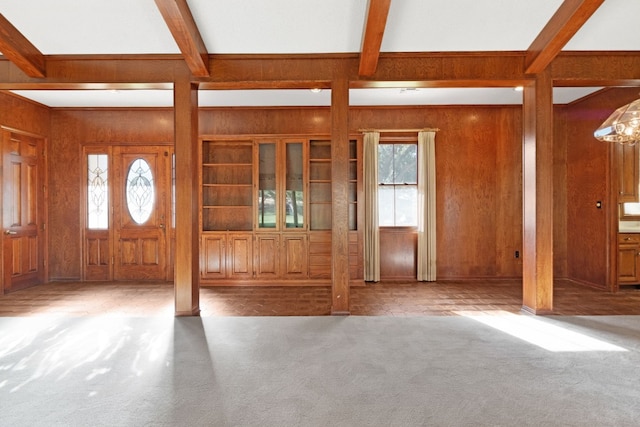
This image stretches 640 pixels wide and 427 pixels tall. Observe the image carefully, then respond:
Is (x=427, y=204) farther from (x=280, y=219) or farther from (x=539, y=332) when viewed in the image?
(x=539, y=332)

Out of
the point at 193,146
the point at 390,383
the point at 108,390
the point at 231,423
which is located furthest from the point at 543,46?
the point at 108,390

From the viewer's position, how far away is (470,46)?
4.13 m

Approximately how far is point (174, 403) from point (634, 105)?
437 cm

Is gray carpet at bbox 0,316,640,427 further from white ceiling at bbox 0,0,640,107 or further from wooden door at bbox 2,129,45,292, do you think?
white ceiling at bbox 0,0,640,107

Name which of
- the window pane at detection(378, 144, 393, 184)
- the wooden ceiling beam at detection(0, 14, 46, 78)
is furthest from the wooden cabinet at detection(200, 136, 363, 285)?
the wooden ceiling beam at detection(0, 14, 46, 78)

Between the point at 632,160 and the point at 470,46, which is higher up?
the point at 470,46

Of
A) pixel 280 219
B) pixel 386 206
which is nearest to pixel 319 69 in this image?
pixel 280 219

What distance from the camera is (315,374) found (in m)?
2.79

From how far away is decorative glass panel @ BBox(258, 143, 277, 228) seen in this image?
637 centimetres

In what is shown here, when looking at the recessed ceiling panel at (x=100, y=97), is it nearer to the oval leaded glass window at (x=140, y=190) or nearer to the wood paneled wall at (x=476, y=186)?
the oval leaded glass window at (x=140, y=190)

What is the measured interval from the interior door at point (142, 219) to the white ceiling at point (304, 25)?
2.57m

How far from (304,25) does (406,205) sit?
375cm

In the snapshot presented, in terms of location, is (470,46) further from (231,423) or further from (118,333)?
(118,333)

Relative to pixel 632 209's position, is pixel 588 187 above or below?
above
